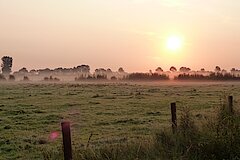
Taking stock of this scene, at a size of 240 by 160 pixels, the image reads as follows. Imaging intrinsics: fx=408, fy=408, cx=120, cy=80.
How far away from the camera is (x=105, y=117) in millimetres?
25125

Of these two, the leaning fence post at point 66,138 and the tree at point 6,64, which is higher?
the tree at point 6,64

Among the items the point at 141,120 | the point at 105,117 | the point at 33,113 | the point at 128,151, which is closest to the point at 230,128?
the point at 128,151

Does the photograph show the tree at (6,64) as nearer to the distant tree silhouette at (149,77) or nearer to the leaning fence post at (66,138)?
the distant tree silhouette at (149,77)

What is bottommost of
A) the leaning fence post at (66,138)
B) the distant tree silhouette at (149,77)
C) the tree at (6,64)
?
the leaning fence post at (66,138)

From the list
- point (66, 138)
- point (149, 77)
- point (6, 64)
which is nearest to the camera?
point (66, 138)

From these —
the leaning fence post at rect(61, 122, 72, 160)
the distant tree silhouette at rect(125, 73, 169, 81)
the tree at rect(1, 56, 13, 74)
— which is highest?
the tree at rect(1, 56, 13, 74)

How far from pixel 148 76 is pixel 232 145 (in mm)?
104023

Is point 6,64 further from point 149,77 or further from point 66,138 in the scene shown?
point 66,138

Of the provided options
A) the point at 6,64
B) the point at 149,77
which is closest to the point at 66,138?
the point at 149,77

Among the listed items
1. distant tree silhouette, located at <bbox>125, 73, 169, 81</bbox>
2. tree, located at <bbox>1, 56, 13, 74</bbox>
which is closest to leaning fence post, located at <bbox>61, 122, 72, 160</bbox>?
distant tree silhouette, located at <bbox>125, 73, 169, 81</bbox>

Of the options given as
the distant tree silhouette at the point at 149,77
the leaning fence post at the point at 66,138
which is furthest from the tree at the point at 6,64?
the leaning fence post at the point at 66,138

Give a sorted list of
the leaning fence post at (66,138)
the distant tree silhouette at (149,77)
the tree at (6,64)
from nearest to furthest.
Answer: the leaning fence post at (66,138), the distant tree silhouette at (149,77), the tree at (6,64)

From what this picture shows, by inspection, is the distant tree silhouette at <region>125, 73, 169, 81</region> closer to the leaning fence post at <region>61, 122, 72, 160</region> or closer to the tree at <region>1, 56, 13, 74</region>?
the tree at <region>1, 56, 13, 74</region>

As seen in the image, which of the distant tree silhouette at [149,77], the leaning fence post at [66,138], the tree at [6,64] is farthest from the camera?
the tree at [6,64]
